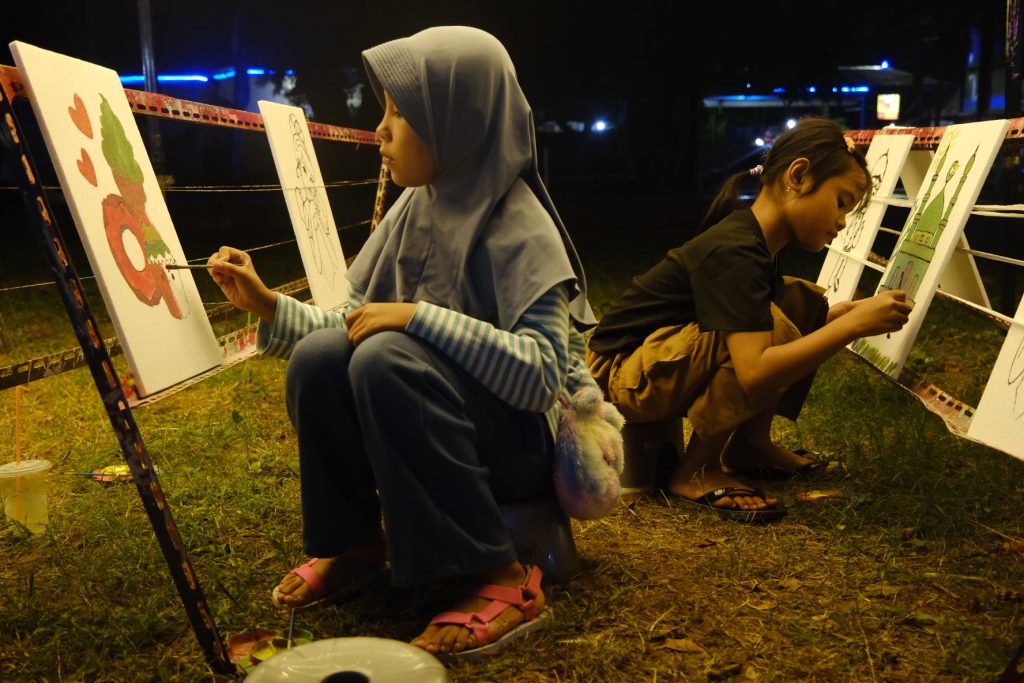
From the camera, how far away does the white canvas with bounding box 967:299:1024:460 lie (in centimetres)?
234

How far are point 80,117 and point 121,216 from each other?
0.20m

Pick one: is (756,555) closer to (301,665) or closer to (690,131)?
(301,665)

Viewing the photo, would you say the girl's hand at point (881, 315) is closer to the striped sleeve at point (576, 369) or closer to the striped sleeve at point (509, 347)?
the striped sleeve at point (576, 369)

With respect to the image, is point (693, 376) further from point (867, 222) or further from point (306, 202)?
point (306, 202)

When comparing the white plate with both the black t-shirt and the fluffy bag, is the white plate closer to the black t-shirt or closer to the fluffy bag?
the fluffy bag

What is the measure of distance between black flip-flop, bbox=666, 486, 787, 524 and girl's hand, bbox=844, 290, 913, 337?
57 centimetres

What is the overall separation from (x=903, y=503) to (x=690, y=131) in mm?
18100

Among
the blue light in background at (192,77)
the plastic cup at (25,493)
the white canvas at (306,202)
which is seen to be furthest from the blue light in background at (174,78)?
the plastic cup at (25,493)

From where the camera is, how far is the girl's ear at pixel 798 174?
9.04ft

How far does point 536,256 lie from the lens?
6.88 ft

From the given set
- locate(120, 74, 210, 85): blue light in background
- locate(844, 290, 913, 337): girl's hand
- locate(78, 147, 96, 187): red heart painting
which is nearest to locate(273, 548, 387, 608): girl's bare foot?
locate(78, 147, 96, 187): red heart painting

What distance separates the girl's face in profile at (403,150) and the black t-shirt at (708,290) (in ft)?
2.90

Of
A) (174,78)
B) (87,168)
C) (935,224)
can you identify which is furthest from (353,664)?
(174,78)

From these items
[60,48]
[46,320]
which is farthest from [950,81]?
[46,320]
